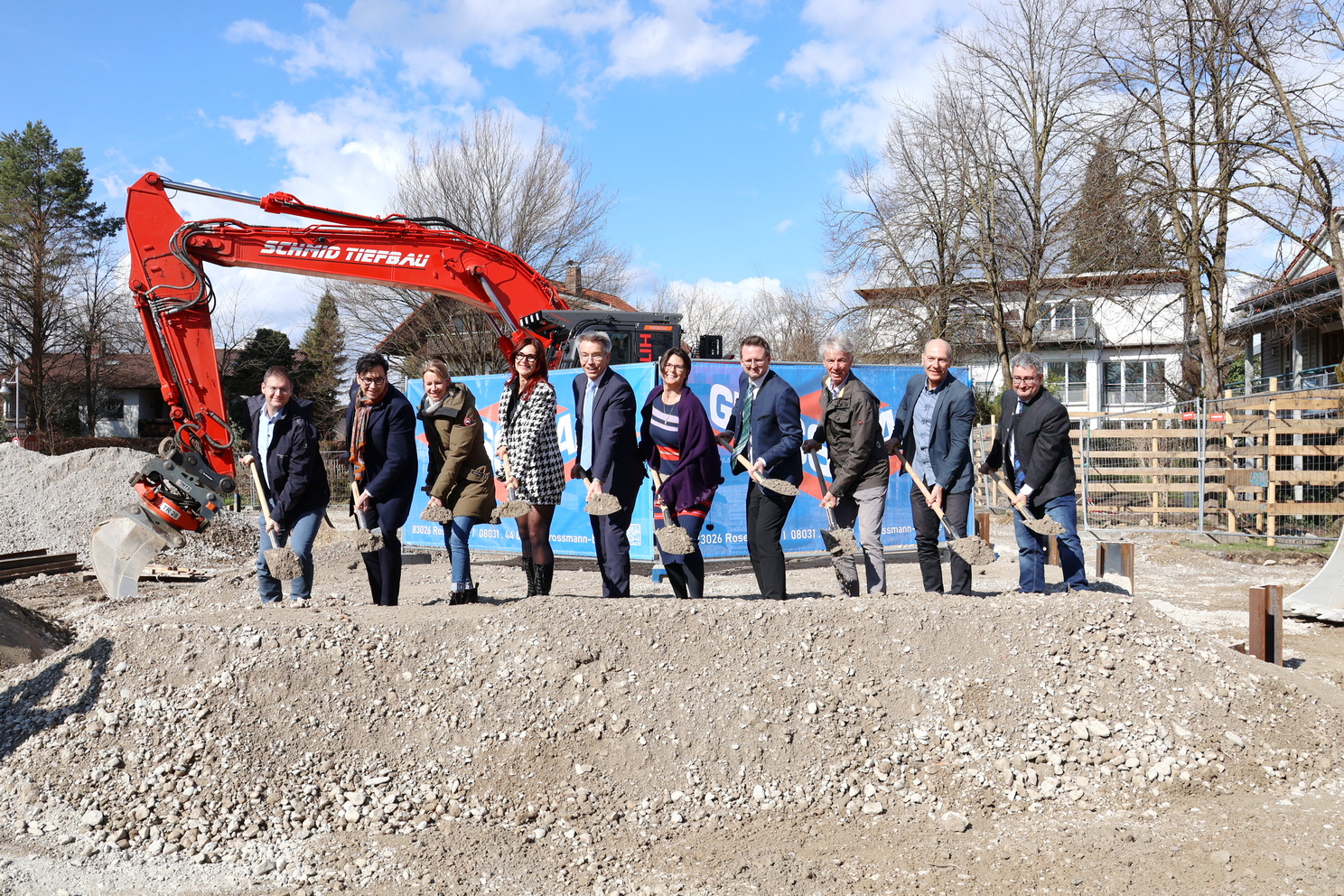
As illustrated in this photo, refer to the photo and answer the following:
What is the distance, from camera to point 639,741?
423 cm

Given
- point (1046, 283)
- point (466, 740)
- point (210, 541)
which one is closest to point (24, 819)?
point (466, 740)

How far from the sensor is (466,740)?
166 inches

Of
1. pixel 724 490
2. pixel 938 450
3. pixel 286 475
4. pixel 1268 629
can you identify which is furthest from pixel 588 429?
pixel 1268 629

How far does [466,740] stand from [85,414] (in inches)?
1551

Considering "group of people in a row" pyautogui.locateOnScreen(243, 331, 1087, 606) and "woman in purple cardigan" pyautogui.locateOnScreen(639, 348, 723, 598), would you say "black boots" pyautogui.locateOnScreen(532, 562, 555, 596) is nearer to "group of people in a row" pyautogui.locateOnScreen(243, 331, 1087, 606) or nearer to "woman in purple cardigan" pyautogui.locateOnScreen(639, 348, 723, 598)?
"group of people in a row" pyautogui.locateOnScreen(243, 331, 1087, 606)

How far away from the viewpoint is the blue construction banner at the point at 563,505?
31.3ft

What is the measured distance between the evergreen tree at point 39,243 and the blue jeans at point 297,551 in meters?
32.5

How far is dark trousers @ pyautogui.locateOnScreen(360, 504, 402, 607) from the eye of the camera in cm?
612

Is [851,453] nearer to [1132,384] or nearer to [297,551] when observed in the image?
[297,551]

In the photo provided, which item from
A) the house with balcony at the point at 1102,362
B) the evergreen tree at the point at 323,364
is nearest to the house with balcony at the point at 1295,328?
the house with balcony at the point at 1102,362

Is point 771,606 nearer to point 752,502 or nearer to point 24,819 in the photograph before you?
point 752,502

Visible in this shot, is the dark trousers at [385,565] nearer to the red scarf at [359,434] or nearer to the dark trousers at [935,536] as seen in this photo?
the red scarf at [359,434]

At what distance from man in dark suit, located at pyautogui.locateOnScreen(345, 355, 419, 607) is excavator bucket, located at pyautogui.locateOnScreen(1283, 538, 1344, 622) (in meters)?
7.25

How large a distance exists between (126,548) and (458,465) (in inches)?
85.9
